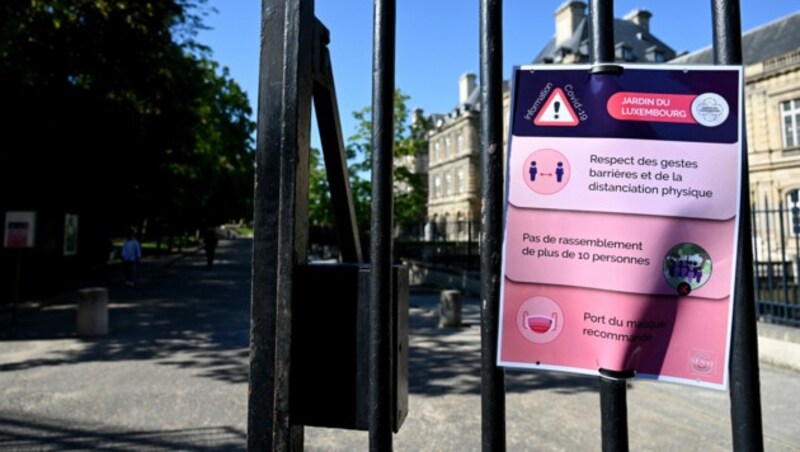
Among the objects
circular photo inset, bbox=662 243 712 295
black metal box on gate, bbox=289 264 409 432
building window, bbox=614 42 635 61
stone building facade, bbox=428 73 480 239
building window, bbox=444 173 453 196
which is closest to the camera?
circular photo inset, bbox=662 243 712 295

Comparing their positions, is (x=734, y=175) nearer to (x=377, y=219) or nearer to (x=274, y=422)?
(x=377, y=219)

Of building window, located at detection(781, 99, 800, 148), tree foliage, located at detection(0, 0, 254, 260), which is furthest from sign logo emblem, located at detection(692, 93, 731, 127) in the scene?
building window, located at detection(781, 99, 800, 148)

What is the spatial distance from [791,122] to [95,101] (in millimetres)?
38446

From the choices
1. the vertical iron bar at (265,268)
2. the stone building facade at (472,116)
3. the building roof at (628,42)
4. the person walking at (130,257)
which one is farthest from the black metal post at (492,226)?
the building roof at (628,42)

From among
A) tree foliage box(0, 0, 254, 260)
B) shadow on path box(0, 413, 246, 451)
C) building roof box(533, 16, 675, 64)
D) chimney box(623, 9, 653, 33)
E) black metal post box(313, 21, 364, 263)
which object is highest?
chimney box(623, 9, 653, 33)

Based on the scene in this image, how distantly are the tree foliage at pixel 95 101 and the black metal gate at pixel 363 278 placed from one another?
1486 centimetres

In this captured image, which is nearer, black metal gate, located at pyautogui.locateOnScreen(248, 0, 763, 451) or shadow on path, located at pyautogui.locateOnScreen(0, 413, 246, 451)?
black metal gate, located at pyautogui.locateOnScreen(248, 0, 763, 451)

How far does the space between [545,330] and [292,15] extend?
1.16m

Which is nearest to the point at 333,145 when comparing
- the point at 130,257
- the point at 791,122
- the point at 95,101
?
the point at 95,101

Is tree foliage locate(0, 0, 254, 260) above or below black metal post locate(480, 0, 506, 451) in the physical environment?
above

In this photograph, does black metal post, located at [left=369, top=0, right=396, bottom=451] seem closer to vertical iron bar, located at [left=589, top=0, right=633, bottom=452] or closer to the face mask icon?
the face mask icon

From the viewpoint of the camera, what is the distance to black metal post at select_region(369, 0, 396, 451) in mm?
1380

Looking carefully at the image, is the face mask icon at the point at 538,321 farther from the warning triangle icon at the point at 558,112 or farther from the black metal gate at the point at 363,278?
the warning triangle icon at the point at 558,112

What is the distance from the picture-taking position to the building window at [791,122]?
31.7 meters
